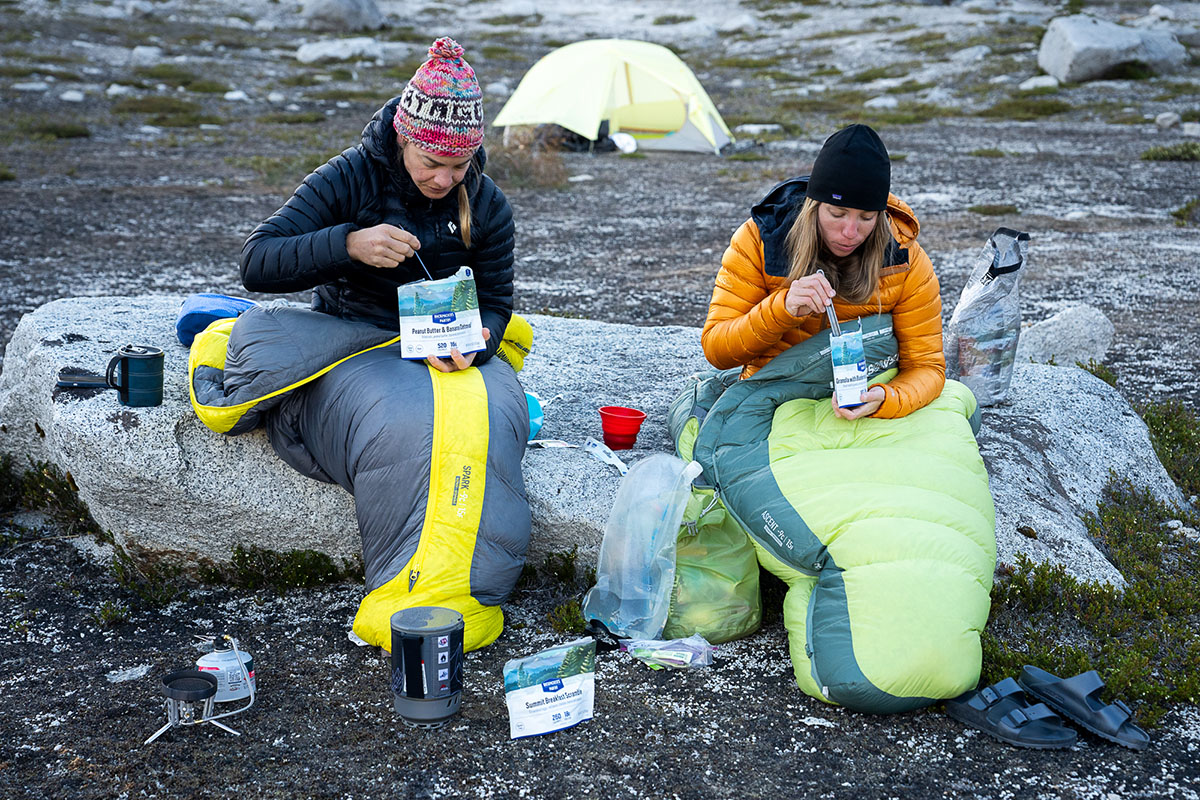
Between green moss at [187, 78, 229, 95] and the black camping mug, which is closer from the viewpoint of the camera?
the black camping mug

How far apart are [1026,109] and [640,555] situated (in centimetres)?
2166

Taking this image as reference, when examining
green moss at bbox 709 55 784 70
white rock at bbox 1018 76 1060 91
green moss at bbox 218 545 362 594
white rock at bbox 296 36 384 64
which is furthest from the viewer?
green moss at bbox 709 55 784 70

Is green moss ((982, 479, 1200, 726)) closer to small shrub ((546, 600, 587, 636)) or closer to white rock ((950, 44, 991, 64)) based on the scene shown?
small shrub ((546, 600, 587, 636))

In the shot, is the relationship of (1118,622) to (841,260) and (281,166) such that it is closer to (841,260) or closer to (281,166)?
(841,260)

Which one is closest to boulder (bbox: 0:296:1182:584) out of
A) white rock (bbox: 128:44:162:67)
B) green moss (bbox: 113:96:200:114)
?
green moss (bbox: 113:96:200:114)

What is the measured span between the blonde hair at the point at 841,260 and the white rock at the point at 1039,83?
24114mm

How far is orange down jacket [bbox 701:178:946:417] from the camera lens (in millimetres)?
3703

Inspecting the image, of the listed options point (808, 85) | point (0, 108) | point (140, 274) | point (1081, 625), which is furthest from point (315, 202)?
point (808, 85)

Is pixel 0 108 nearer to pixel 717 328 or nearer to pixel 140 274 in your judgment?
pixel 140 274

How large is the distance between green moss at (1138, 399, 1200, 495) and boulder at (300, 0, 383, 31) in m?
40.3

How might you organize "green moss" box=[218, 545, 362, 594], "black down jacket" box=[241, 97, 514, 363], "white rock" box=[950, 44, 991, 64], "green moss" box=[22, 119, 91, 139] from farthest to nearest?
1. "white rock" box=[950, 44, 991, 64]
2. "green moss" box=[22, 119, 91, 139]
3. "green moss" box=[218, 545, 362, 594]
4. "black down jacket" box=[241, 97, 514, 363]

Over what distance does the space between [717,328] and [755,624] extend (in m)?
1.07

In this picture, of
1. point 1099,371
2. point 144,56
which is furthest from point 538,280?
point 144,56

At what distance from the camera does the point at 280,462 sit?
391 cm
